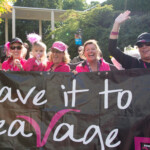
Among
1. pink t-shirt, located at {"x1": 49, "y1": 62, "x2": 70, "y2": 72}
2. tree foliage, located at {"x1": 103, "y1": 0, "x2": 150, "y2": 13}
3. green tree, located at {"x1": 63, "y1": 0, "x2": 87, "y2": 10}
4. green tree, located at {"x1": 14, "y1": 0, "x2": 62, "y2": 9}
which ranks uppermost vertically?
green tree, located at {"x1": 63, "y1": 0, "x2": 87, "y2": 10}

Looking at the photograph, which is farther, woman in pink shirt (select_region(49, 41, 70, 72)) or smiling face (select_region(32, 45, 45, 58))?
smiling face (select_region(32, 45, 45, 58))

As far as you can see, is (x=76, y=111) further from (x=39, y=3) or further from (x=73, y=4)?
(x=73, y=4)

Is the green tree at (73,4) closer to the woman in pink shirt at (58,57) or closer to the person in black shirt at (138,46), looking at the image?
the woman in pink shirt at (58,57)

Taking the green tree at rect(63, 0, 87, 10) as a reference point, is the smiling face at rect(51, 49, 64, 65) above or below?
below

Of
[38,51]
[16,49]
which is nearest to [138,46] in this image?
[38,51]

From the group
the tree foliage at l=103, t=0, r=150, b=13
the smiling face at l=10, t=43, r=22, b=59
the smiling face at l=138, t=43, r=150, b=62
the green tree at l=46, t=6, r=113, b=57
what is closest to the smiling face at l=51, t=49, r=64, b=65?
the smiling face at l=10, t=43, r=22, b=59

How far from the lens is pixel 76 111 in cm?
274

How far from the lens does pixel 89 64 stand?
359cm

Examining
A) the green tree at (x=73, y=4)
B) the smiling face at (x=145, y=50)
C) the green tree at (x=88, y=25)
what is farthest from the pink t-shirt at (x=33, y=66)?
the green tree at (x=73, y=4)

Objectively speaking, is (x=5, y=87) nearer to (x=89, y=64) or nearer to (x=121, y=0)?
(x=89, y=64)

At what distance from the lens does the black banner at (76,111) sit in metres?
2.66

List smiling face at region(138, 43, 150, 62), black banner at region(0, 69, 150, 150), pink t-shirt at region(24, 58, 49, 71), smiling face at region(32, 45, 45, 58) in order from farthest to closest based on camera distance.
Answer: smiling face at region(32, 45, 45, 58) < pink t-shirt at region(24, 58, 49, 71) < smiling face at region(138, 43, 150, 62) < black banner at region(0, 69, 150, 150)

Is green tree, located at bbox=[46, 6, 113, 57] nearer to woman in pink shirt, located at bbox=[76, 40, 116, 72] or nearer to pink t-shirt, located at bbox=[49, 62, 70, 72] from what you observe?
woman in pink shirt, located at bbox=[76, 40, 116, 72]

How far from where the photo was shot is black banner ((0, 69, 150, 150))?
2.66 metres
